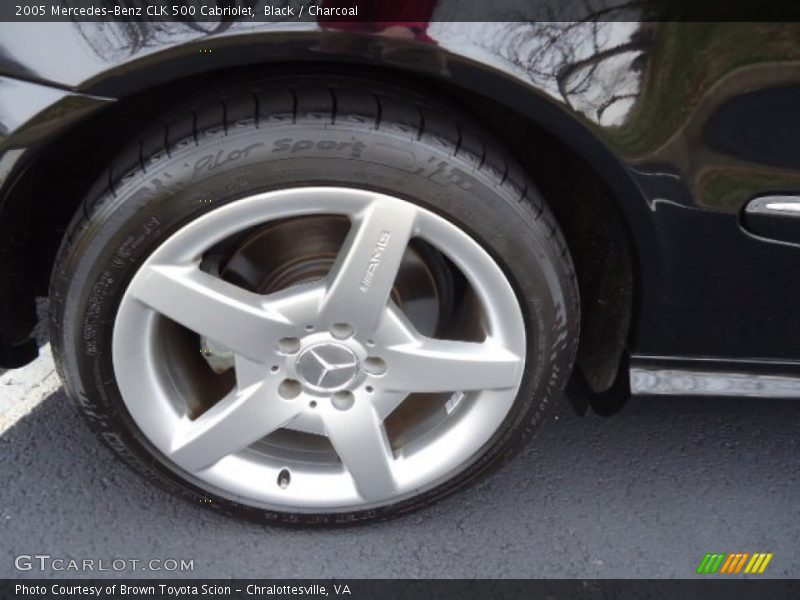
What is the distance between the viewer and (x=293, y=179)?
1374mm

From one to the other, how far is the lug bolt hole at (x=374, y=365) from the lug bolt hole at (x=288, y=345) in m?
0.14

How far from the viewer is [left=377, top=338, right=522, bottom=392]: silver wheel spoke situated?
156 cm

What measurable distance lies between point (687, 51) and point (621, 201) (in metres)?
0.27

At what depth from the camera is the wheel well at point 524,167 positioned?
146 centimetres

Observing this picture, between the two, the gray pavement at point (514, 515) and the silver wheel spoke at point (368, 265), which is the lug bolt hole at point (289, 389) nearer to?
the silver wheel spoke at point (368, 265)

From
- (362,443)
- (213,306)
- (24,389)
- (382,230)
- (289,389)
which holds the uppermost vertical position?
(382,230)

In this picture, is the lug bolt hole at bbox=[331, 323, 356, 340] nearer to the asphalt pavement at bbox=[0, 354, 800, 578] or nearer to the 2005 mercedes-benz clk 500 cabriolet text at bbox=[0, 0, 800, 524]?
the 2005 mercedes-benz clk 500 cabriolet text at bbox=[0, 0, 800, 524]

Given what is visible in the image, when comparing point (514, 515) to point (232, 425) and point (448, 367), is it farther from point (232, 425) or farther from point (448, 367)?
point (232, 425)

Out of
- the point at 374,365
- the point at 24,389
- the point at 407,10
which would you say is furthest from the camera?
the point at 24,389

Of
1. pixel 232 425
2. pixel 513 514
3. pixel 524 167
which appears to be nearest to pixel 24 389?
pixel 232 425

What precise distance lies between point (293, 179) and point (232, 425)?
54 cm

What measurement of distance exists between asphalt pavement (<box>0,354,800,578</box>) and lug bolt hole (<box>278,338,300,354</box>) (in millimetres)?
478
